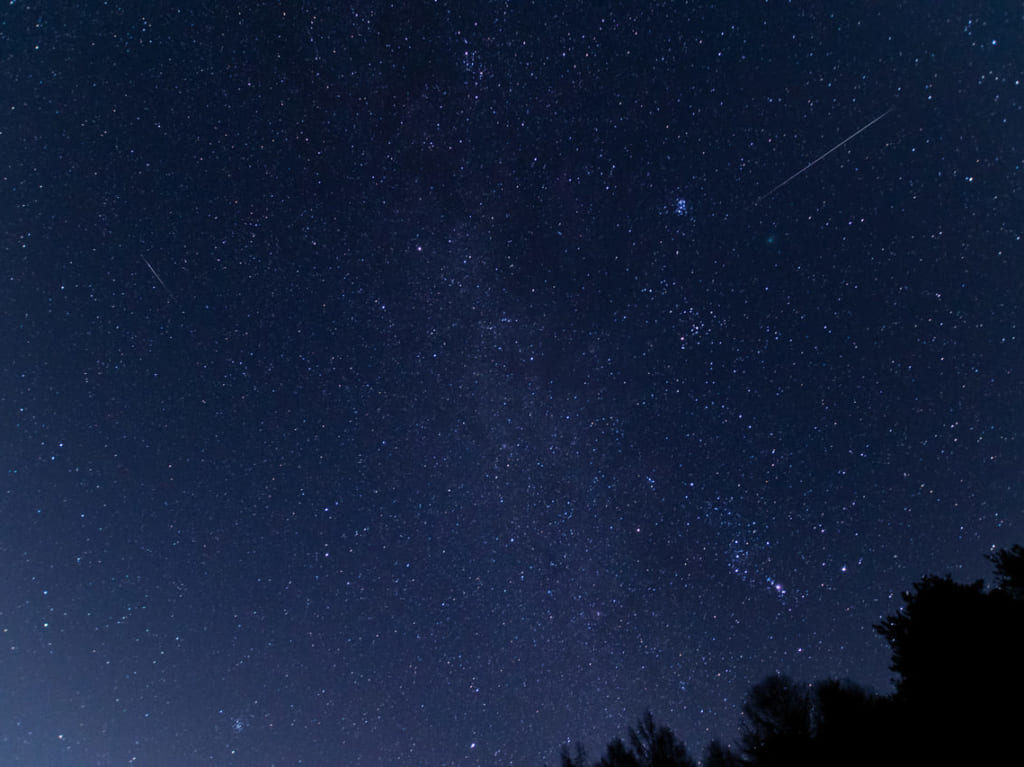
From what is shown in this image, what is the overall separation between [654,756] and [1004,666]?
11437mm

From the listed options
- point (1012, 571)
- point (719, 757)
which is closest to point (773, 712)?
point (719, 757)

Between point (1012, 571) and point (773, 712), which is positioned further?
point (773, 712)

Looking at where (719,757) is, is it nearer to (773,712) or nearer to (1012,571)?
(773,712)

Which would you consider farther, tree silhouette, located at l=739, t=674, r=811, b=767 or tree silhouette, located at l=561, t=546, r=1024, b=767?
tree silhouette, located at l=739, t=674, r=811, b=767

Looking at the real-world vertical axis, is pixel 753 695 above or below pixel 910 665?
above

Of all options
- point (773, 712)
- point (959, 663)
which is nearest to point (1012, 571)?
point (959, 663)

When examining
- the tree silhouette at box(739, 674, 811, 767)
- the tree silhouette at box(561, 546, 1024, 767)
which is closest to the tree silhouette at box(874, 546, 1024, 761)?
the tree silhouette at box(561, 546, 1024, 767)

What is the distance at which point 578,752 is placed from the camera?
1900 cm

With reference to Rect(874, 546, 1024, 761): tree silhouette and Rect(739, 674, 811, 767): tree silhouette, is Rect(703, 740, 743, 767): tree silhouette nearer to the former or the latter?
Rect(739, 674, 811, 767): tree silhouette

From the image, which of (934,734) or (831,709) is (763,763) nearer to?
(831,709)

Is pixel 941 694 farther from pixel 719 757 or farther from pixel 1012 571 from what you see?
pixel 719 757

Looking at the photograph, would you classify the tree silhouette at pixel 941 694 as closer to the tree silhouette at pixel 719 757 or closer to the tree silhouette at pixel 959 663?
the tree silhouette at pixel 959 663

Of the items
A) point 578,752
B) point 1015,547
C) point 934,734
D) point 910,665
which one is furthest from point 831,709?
point 578,752

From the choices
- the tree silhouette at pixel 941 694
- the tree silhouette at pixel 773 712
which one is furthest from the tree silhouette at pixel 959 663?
the tree silhouette at pixel 773 712
